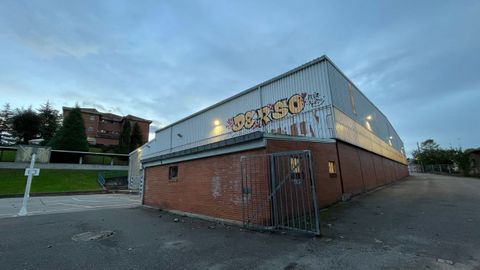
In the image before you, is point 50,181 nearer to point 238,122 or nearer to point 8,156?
point 8,156

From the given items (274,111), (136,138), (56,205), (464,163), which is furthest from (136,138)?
(464,163)

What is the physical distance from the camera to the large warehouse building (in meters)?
7.49

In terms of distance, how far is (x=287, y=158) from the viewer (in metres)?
8.21

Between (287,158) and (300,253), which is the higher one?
(287,158)

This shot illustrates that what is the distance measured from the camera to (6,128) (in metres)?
50.2

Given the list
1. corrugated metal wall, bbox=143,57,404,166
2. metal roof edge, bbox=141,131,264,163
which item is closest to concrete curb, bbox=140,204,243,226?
metal roof edge, bbox=141,131,264,163

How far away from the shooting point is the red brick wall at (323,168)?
9570mm

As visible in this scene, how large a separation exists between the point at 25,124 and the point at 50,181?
93.9 ft

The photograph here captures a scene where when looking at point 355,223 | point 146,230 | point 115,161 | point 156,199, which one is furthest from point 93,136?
point 355,223

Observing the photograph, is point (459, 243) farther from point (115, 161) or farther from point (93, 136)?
point (93, 136)

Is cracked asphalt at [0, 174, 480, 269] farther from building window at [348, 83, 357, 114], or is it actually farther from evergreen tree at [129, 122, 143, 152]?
evergreen tree at [129, 122, 143, 152]

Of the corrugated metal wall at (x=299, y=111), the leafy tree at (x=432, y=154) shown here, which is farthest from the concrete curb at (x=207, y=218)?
the leafy tree at (x=432, y=154)

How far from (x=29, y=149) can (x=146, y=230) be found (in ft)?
34.0

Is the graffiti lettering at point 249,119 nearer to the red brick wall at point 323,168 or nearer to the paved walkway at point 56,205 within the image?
the red brick wall at point 323,168
